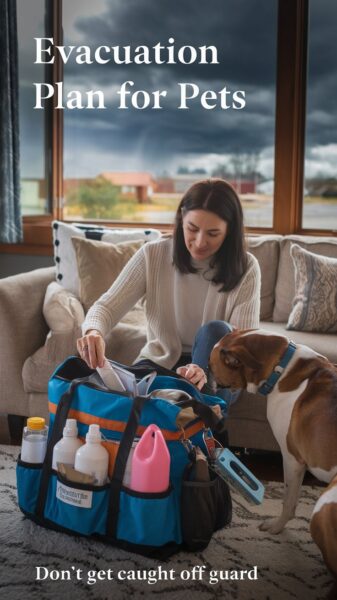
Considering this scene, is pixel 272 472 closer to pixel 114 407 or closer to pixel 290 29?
pixel 114 407

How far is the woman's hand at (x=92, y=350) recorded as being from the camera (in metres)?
1.96

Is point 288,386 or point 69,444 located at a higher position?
point 288,386

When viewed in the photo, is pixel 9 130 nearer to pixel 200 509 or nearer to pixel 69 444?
pixel 69 444

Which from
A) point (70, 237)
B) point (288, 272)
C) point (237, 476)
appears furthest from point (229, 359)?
point (70, 237)

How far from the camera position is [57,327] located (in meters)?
2.75

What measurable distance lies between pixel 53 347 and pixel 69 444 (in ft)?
2.87

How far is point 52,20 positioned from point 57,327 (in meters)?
2.15

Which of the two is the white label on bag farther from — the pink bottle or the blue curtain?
the blue curtain

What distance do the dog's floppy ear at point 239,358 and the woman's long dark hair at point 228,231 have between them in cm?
47

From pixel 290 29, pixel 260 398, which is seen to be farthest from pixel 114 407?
pixel 290 29

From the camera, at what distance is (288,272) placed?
10.7 ft

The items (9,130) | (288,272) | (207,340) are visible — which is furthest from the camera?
(9,130)

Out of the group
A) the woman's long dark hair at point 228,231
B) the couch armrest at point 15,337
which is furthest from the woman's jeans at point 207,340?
the couch armrest at point 15,337

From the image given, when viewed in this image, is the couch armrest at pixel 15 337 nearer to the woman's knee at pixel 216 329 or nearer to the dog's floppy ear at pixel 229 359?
the woman's knee at pixel 216 329
